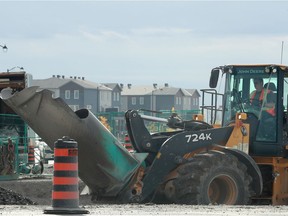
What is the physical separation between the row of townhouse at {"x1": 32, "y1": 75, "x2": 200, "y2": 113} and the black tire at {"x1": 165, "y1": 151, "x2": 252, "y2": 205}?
110 meters

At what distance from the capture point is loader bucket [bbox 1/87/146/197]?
14.6 metres

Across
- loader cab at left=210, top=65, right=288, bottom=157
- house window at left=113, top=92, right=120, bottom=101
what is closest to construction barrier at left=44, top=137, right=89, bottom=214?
loader cab at left=210, top=65, right=288, bottom=157

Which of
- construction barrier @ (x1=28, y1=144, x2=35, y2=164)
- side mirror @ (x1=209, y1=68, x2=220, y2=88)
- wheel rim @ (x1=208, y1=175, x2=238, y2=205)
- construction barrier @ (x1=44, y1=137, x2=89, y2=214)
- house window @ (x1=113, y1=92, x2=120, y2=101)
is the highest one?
side mirror @ (x1=209, y1=68, x2=220, y2=88)

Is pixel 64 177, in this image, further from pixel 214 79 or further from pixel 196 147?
pixel 214 79

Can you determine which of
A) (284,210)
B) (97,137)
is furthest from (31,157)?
(284,210)

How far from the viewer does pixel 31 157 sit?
95.5 ft

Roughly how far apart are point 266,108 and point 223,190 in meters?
2.08

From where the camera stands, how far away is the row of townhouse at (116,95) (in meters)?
136

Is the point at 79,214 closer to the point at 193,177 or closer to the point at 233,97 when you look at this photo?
the point at 193,177

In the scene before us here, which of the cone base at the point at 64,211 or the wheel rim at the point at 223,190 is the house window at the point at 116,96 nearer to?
the wheel rim at the point at 223,190

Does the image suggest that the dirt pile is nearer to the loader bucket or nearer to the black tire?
the loader bucket

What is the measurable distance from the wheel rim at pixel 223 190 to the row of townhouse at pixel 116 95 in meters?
110

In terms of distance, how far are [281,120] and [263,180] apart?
4.04ft

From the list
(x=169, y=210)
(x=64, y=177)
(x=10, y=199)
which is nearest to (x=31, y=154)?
(x=10, y=199)
